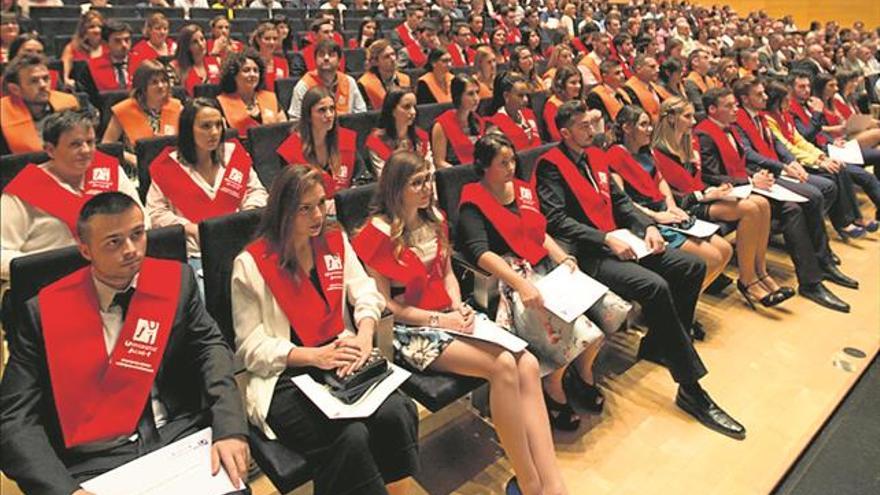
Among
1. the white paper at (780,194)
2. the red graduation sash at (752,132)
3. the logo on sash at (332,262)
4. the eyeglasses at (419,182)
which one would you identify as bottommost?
the white paper at (780,194)

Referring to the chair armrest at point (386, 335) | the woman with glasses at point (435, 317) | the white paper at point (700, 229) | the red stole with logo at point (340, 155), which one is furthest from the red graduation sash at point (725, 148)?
the chair armrest at point (386, 335)

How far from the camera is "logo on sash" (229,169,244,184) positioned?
6.89ft

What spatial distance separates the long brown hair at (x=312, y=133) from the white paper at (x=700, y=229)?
4.31 ft

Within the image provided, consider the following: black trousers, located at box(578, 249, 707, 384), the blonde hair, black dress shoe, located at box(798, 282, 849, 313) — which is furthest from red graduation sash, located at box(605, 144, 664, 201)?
black dress shoe, located at box(798, 282, 849, 313)

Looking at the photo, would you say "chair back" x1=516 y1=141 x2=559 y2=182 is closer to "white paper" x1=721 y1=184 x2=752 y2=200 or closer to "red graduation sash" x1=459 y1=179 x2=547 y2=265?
"red graduation sash" x1=459 y1=179 x2=547 y2=265

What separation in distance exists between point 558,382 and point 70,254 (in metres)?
1.32

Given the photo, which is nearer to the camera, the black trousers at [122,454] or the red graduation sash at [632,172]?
the black trousers at [122,454]

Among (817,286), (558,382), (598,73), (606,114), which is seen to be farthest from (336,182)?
(598,73)

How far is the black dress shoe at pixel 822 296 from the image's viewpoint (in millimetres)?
2768

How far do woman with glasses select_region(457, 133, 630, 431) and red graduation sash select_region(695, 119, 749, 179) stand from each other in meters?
1.32

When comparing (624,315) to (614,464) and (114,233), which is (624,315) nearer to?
(614,464)

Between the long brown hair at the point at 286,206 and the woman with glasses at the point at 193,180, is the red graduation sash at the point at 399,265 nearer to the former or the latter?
the long brown hair at the point at 286,206

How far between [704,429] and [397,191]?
46.1 inches

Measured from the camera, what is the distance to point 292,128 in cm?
256
